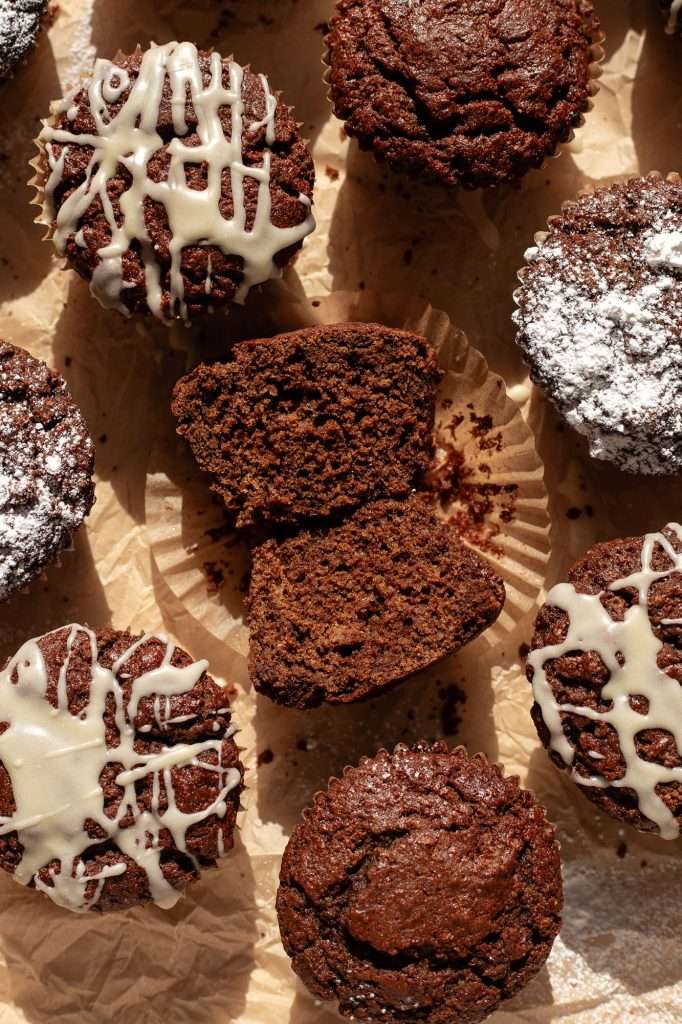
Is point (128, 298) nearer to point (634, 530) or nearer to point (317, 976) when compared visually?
point (634, 530)

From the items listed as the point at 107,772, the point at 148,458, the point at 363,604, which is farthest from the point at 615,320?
the point at 107,772

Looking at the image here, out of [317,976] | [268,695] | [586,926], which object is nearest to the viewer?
[317,976]

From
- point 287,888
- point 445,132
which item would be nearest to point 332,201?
point 445,132

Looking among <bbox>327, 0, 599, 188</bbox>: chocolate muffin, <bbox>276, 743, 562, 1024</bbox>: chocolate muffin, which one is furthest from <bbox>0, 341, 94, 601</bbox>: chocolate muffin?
<bbox>327, 0, 599, 188</bbox>: chocolate muffin

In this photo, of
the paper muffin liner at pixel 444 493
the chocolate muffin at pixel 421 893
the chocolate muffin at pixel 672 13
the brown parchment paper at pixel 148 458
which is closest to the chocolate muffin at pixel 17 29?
the brown parchment paper at pixel 148 458

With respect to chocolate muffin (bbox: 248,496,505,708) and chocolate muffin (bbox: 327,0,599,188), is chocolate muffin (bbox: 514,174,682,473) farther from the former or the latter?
chocolate muffin (bbox: 248,496,505,708)
